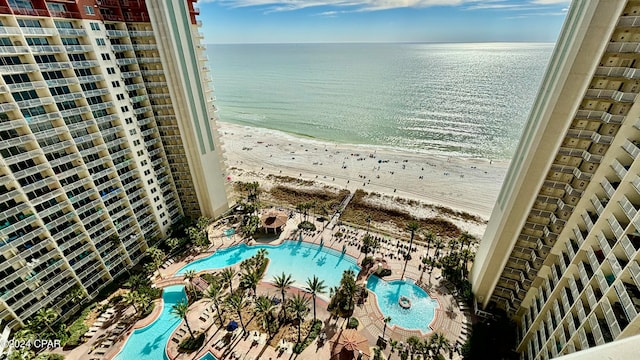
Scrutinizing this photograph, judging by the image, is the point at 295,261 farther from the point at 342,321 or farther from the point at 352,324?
the point at 352,324

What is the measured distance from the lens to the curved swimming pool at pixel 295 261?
184 feet

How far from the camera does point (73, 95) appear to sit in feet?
140

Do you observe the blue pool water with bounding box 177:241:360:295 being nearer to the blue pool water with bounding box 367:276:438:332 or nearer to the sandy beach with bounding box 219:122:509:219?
the blue pool water with bounding box 367:276:438:332

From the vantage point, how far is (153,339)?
146 feet

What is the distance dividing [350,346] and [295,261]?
22410 mm

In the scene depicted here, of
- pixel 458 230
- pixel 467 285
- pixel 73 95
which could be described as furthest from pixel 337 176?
pixel 73 95

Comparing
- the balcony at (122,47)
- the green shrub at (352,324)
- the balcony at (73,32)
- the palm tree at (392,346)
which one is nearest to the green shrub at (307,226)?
the green shrub at (352,324)

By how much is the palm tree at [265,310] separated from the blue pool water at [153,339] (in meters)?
12.9

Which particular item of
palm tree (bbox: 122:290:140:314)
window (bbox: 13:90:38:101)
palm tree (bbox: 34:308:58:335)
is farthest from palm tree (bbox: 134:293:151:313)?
window (bbox: 13:90:38:101)

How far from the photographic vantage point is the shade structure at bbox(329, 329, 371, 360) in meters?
38.9

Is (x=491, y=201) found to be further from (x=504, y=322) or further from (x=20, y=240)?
(x=20, y=240)

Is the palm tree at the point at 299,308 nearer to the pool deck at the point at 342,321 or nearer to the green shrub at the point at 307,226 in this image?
the pool deck at the point at 342,321

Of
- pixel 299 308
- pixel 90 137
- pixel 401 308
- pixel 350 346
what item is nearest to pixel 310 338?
pixel 299 308

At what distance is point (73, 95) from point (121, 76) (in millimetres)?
7979
